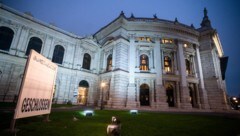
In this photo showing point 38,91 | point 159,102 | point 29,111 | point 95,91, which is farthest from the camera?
point 95,91

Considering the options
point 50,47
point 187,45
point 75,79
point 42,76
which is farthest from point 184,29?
point 42,76

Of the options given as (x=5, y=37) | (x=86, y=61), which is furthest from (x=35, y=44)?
(x=86, y=61)

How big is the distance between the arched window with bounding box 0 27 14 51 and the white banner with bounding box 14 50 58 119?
→ 17.6m

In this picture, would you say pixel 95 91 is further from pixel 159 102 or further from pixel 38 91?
pixel 38 91

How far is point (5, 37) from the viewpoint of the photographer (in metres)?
19.0

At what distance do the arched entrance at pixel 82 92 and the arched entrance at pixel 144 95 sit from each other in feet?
35.8

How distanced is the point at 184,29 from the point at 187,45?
3517 mm

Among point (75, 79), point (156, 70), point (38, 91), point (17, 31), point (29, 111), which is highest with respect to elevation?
point (17, 31)

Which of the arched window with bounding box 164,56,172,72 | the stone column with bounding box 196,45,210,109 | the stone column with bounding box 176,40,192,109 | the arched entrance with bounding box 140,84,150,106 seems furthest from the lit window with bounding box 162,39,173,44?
the arched entrance with bounding box 140,84,150,106

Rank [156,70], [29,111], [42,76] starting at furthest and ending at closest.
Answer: [156,70], [42,76], [29,111]

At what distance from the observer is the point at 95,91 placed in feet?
86.9

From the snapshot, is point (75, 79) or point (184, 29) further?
point (184, 29)

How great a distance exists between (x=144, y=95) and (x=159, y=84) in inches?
134

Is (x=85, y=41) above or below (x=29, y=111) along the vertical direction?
above
